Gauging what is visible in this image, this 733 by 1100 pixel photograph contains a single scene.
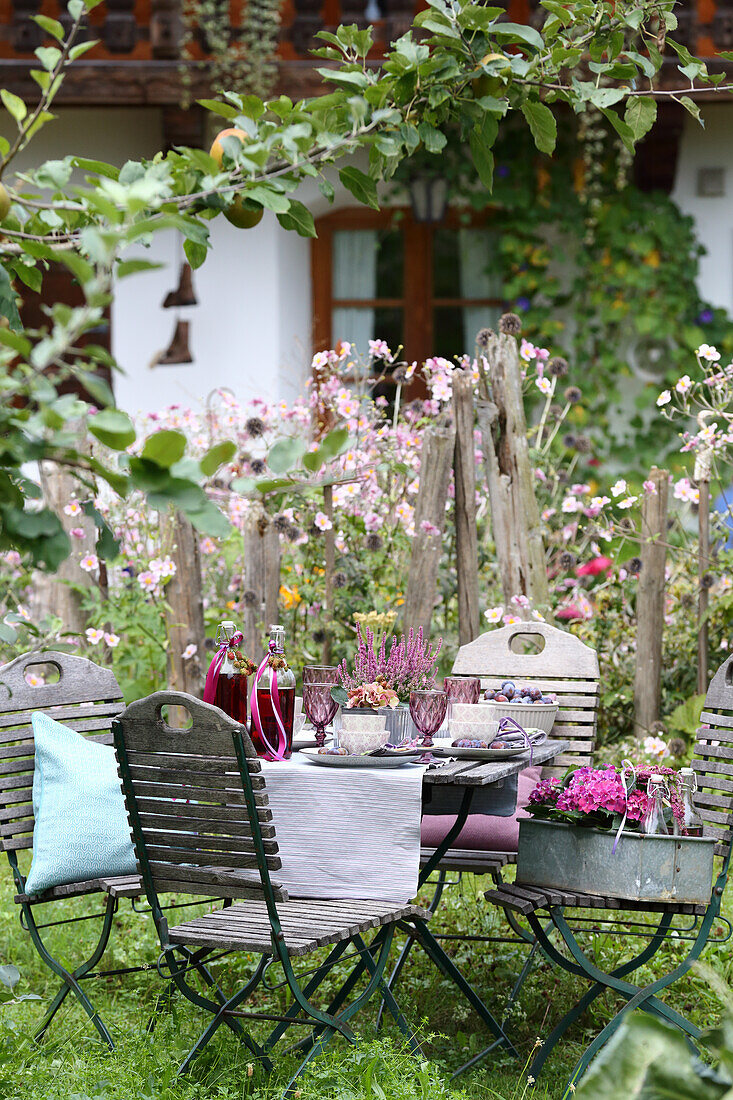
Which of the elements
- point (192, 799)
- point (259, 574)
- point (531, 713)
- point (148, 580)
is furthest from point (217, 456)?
point (148, 580)

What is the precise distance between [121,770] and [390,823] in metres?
0.60

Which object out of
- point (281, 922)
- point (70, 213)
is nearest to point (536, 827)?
point (281, 922)

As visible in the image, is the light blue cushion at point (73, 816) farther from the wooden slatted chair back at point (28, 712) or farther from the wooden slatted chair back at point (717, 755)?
the wooden slatted chair back at point (717, 755)

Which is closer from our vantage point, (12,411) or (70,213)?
(12,411)

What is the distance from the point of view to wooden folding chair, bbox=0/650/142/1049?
3221 mm

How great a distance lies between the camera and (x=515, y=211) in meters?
8.34

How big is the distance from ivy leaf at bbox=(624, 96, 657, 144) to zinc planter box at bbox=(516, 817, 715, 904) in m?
1.60

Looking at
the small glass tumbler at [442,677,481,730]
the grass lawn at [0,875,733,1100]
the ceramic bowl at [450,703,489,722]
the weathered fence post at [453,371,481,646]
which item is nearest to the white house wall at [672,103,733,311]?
the weathered fence post at [453,371,481,646]

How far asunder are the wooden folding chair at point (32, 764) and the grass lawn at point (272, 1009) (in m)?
0.16

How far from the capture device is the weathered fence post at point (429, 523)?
4.95 m

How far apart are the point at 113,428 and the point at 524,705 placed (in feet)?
8.53

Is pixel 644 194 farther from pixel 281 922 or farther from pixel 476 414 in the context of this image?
pixel 281 922

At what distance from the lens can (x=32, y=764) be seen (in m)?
3.48

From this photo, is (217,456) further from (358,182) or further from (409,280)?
(409,280)
